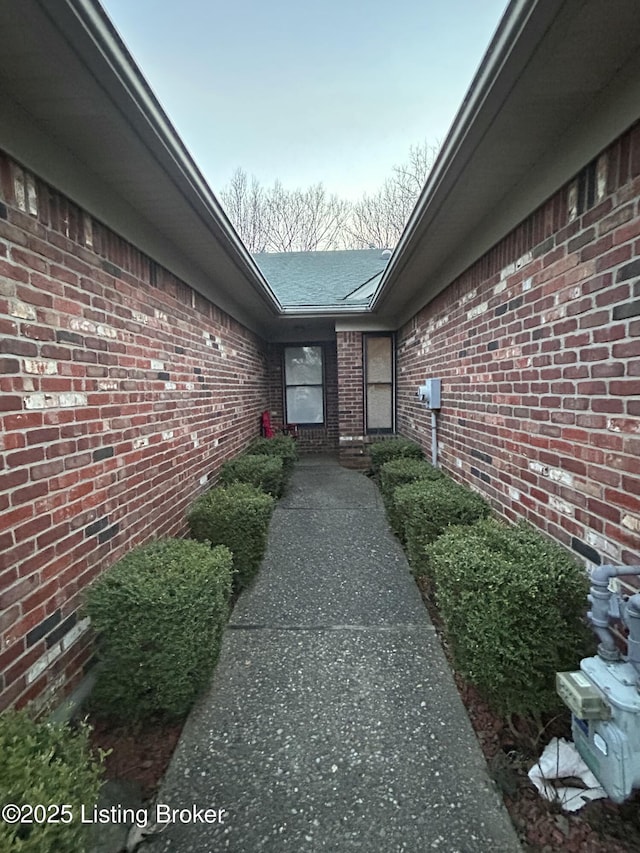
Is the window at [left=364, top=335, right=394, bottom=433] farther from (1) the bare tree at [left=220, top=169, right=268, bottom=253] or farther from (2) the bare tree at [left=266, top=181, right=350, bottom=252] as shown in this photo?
(1) the bare tree at [left=220, top=169, right=268, bottom=253]

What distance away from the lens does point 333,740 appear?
6.05ft

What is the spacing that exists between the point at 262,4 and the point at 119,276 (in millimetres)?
2045

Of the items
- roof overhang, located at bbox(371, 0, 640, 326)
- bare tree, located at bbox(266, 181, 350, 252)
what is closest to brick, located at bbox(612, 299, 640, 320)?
roof overhang, located at bbox(371, 0, 640, 326)

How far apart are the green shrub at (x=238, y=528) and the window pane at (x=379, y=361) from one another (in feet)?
15.6

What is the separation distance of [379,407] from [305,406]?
6.43ft

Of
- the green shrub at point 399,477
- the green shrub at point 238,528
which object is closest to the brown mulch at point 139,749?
the green shrub at point 238,528

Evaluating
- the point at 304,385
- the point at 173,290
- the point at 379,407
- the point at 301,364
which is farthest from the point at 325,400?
the point at 173,290

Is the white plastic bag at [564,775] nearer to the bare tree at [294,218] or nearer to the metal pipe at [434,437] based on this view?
the metal pipe at [434,437]

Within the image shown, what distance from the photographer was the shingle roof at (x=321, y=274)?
24.0 feet

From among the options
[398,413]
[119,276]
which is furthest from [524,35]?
[398,413]

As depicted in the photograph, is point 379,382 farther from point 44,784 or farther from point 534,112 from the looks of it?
point 44,784

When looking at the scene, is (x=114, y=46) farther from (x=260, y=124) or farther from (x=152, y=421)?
(x=260, y=124)

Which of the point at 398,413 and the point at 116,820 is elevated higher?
the point at 398,413

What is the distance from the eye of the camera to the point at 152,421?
3004mm
